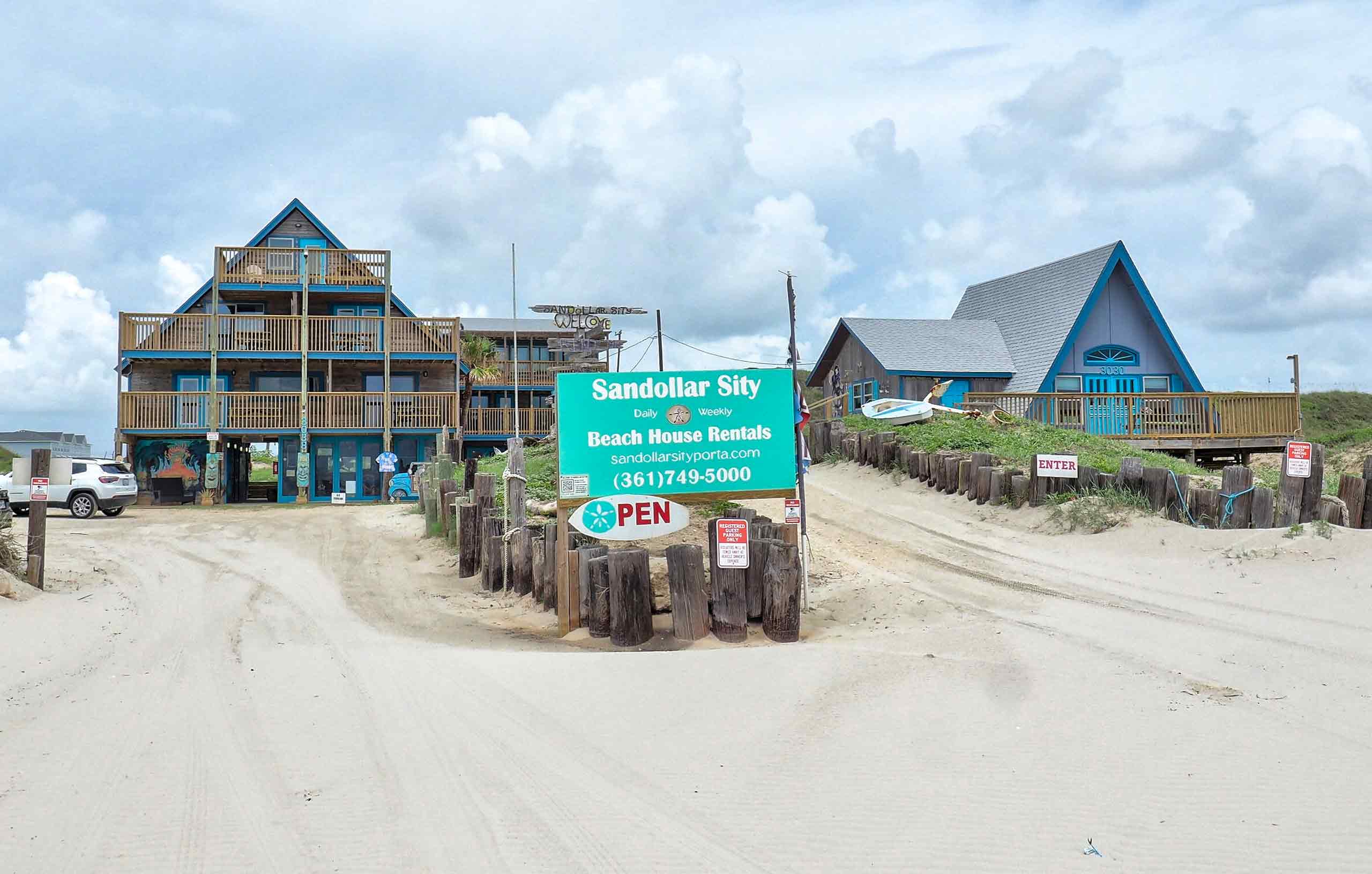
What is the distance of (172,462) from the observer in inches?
1310

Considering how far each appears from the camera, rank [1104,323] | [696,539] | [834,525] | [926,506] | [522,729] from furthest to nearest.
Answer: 1. [1104,323]
2. [926,506]
3. [834,525]
4. [696,539]
5. [522,729]

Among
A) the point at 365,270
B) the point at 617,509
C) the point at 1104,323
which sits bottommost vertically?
the point at 617,509

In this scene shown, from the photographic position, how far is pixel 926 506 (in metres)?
17.6

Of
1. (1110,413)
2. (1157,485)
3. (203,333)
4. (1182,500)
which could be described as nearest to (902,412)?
(1110,413)

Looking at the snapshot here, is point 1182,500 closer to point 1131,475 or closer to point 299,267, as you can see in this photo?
point 1131,475

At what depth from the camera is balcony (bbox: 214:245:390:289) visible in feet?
114

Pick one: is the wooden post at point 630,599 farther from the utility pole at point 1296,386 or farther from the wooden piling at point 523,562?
the utility pole at point 1296,386

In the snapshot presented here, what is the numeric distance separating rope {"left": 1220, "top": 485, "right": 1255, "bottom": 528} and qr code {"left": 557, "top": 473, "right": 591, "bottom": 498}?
8.31 meters

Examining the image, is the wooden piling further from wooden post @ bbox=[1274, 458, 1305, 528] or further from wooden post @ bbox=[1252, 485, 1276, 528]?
wooden post @ bbox=[1274, 458, 1305, 528]

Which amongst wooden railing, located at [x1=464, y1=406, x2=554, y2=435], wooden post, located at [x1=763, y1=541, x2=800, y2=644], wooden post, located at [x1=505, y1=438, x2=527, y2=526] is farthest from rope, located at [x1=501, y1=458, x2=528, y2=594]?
wooden railing, located at [x1=464, y1=406, x2=554, y2=435]

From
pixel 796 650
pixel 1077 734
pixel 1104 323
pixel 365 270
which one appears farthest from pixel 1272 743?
pixel 365 270

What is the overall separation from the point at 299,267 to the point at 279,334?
2.84 metres

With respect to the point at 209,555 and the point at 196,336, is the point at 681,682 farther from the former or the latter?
the point at 196,336

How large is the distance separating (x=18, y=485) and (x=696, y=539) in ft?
62.1
